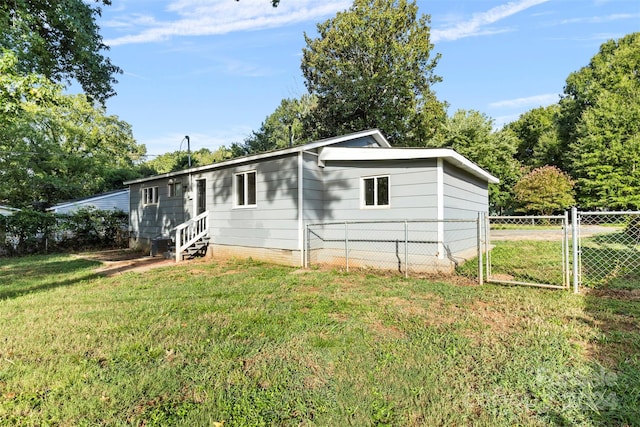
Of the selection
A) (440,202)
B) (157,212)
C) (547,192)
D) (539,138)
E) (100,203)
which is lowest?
(157,212)

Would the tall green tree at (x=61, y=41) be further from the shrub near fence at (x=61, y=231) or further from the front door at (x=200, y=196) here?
the shrub near fence at (x=61, y=231)

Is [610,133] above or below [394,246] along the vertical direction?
above

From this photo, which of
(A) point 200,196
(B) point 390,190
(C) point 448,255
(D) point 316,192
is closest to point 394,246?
(C) point 448,255

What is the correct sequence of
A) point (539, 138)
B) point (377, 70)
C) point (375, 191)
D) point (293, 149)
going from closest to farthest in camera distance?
point (375, 191), point (293, 149), point (377, 70), point (539, 138)

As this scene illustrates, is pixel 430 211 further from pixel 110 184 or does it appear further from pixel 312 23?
pixel 110 184

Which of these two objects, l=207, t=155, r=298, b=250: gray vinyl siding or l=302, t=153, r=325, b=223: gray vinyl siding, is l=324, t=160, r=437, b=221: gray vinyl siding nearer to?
l=302, t=153, r=325, b=223: gray vinyl siding

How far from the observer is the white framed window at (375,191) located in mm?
8234

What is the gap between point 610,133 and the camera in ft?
78.2

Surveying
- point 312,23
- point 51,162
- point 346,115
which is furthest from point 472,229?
point 51,162

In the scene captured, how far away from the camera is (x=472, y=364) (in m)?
2.93

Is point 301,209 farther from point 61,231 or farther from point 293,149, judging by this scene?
point 61,231

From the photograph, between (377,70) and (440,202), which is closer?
(440,202)

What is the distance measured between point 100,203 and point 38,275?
1370cm

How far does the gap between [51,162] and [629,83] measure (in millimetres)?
42311
